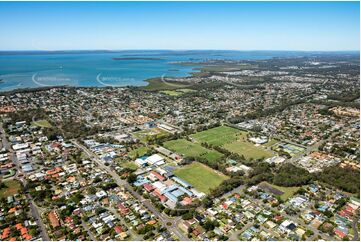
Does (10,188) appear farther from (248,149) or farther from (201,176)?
(248,149)

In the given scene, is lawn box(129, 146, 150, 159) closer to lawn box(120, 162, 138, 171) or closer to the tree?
lawn box(120, 162, 138, 171)

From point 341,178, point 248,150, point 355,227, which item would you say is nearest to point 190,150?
point 248,150

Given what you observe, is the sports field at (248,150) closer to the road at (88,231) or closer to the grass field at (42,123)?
the road at (88,231)

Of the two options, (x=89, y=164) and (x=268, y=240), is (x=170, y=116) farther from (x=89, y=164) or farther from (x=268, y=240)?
(x=268, y=240)

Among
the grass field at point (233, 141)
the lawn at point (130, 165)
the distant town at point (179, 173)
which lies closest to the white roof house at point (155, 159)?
the distant town at point (179, 173)

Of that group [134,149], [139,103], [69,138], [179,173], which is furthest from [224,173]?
[139,103]

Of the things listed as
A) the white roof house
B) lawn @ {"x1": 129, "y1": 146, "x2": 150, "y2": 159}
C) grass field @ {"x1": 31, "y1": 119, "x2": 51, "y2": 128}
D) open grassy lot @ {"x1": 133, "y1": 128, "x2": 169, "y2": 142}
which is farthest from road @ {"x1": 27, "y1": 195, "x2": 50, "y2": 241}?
grass field @ {"x1": 31, "y1": 119, "x2": 51, "y2": 128}
